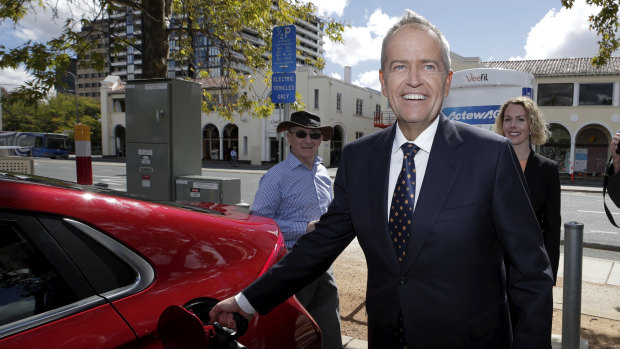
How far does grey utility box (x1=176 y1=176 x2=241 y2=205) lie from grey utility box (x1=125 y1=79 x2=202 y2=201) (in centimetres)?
13

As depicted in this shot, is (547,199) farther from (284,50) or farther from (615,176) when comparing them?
(284,50)

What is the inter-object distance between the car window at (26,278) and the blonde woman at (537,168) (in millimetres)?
3143

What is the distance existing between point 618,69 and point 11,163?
34041mm

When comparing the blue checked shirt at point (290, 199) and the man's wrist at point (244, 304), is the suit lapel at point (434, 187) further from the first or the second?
the blue checked shirt at point (290, 199)

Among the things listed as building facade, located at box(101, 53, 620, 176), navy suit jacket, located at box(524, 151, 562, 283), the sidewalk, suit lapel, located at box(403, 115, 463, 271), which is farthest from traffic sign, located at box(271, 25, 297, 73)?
building facade, located at box(101, 53, 620, 176)

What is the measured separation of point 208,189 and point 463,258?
3638 mm

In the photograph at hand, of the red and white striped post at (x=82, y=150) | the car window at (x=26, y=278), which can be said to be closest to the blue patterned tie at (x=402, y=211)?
the car window at (x=26, y=278)

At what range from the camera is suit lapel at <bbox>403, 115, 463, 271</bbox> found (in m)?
1.40

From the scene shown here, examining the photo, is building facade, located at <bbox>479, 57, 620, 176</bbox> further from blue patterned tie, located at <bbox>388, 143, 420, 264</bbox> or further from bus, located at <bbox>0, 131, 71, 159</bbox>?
bus, located at <bbox>0, 131, 71, 159</bbox>

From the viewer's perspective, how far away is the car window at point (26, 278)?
1247 millimetres

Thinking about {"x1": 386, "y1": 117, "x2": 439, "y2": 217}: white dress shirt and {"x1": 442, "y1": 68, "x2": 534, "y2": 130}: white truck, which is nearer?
{"x1": 386, "y1": 117, "x2": 439, "y2": 217}: white dress shirt

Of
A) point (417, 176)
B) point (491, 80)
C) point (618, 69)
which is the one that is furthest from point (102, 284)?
point (618, 69)

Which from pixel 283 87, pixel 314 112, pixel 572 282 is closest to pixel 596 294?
pixel 572 282

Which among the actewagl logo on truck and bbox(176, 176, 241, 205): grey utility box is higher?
the actewagl logo on truck
